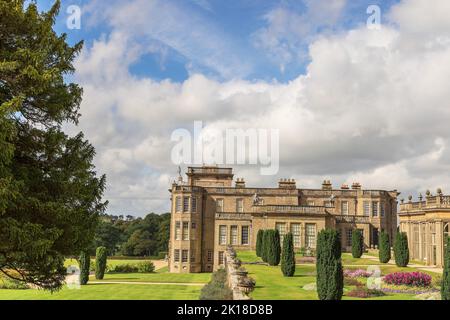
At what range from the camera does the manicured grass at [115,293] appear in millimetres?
34125

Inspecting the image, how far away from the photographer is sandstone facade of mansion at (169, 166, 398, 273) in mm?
57656

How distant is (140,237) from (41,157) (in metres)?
81.9

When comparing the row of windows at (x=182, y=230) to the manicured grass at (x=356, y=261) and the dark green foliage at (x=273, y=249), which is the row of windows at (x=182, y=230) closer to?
the dark green foliage at (x=273, y=249)

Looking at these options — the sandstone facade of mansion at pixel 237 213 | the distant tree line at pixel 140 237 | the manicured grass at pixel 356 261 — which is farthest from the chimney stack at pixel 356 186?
the distant tree line at pixel 140 237

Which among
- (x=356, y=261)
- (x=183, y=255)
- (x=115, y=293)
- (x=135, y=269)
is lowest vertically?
(x=135, y=269)

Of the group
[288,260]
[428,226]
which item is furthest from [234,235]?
[288,260]

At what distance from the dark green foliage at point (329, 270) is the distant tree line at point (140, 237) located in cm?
6718

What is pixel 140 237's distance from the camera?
95750 millimetres

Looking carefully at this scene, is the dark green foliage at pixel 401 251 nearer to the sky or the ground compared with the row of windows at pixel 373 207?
nearer to the ground

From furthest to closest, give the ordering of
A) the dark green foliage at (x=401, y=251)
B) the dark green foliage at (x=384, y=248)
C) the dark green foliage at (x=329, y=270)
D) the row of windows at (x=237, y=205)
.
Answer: the row of windows at (x=237, y=205), the dark green foliage at (x=384, y=248), the dark green foliage at (x=401, y=251), the dark green foliage at (x=329, y=270)

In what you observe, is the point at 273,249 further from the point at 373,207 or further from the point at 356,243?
the point at 373,207

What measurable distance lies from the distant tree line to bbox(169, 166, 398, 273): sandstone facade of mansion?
29584 mm
